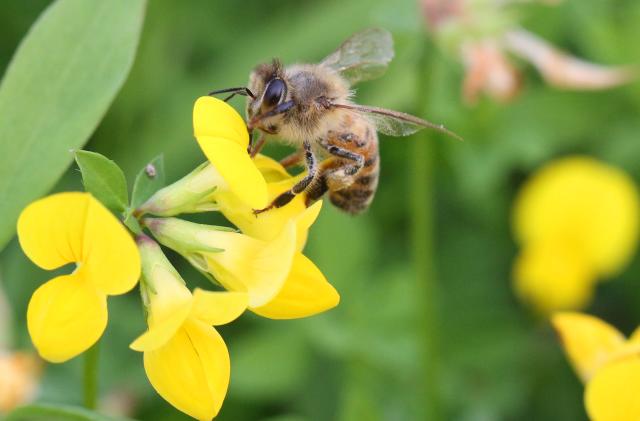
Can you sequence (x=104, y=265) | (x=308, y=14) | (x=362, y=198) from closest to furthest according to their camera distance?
(x=104, y=265), (x=362, y=198), (x=308, y=14)

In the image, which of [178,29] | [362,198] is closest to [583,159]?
[178,29]

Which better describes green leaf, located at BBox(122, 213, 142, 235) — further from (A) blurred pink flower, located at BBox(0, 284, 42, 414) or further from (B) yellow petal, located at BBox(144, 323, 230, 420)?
(A) blurred pink flower, located at BBox(0, 284, 42, 414)

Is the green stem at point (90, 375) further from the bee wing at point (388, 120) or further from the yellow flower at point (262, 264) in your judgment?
the bee wing at point (388, 120)

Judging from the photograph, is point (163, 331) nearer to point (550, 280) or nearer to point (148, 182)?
point (148, 182)

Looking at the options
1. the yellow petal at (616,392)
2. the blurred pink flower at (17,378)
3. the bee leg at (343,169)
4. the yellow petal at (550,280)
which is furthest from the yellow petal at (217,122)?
the yellow petal at (550,280)

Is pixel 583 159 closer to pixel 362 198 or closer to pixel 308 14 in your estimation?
pixel 308 14

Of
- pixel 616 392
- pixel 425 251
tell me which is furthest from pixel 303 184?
pixel 425 251

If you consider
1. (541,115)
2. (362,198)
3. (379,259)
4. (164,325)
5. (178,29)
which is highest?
(164,325)
